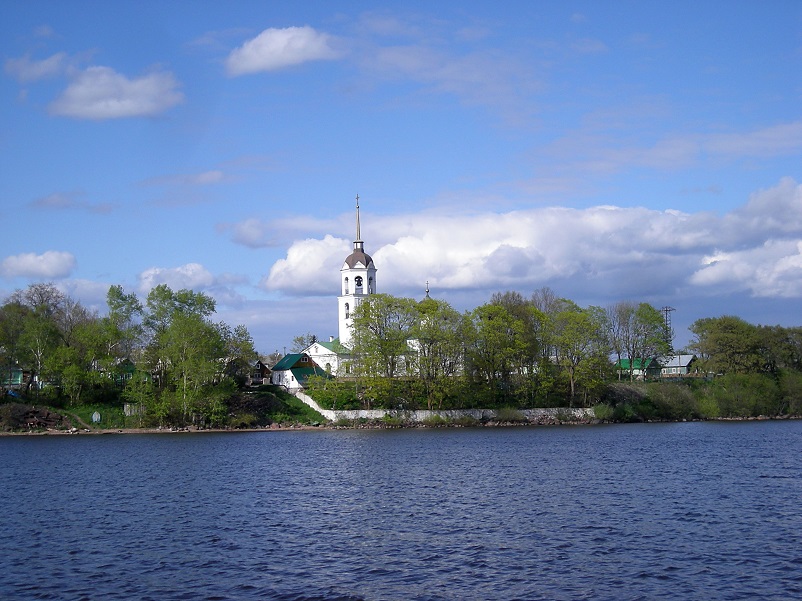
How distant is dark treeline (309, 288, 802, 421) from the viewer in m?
87.1

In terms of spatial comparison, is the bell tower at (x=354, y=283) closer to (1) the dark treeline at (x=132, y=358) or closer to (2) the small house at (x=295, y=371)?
(2) the small house at (x=295, y=371)

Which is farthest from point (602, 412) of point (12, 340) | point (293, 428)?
point (12, 340)

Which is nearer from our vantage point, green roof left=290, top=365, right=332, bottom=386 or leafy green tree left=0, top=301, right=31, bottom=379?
leafy green tree left=0, top=301, right=31, bottom=379

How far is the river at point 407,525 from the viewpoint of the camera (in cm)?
2156

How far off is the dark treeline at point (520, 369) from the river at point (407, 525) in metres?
32.0

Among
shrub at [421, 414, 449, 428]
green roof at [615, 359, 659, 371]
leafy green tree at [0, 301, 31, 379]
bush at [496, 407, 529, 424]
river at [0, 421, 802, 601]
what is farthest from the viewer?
green roof at [615, 359, 659, 371]

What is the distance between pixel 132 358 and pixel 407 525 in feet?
223

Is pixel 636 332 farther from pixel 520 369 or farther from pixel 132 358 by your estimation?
pixel 132 358

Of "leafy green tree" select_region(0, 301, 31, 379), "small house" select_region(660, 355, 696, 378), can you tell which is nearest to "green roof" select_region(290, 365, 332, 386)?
"leafy green tree" select_region(0, 301, 31, 379)

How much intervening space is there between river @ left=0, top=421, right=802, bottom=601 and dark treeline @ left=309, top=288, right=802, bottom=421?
1260 inches

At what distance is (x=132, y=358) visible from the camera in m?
90.4

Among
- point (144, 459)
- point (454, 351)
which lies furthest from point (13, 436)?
point (454, 351)

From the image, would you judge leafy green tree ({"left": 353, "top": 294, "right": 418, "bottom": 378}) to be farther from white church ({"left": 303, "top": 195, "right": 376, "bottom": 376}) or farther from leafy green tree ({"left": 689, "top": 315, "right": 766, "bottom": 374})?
leafy green tree ({"left": 689, "top": 315, "right": 766, "bottom": 374})

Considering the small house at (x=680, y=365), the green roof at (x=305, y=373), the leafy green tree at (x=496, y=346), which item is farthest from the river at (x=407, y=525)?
the small house at (x=680, y=365)
